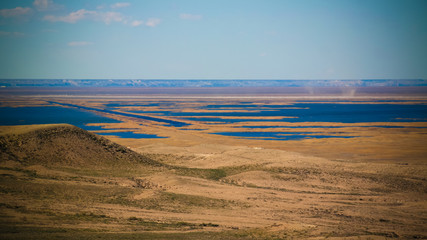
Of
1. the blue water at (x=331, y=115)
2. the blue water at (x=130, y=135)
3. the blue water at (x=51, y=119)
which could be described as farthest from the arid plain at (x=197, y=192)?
the blue water at (x=331, y=115)

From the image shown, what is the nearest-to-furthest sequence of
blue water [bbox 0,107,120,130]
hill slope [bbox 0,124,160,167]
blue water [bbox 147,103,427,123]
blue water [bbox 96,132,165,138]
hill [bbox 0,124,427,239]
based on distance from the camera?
hill [bbox 0,124,427,239]
hill slope [bbox 0,124,160,167]
blue water [bbox 96,132,165,138]
blue water [bbox 0,107,120,130]
blue water [bbox 147,103,427,123]

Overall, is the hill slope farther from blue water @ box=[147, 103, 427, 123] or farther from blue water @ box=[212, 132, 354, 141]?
blue water @ box=[147, 103, 427, 123]

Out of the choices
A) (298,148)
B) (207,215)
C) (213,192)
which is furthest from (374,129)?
(207,215)

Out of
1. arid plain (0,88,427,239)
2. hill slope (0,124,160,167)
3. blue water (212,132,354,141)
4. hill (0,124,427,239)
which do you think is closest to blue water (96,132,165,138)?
blue water (212,132,354,141)

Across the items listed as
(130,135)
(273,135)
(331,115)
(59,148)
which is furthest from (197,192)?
(331,115)

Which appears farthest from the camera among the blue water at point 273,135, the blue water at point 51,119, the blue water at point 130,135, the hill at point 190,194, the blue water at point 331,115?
the blue water at point 331,115

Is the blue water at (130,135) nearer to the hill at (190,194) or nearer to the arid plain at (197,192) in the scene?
the arid plain at (197,192)

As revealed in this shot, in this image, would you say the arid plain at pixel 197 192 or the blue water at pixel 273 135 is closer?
the arid plain at pixel 197 192

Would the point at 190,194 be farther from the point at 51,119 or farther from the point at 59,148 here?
the point at 51,119

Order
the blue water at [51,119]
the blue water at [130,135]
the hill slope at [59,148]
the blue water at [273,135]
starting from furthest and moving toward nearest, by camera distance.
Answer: the blue water at [51,119]
the blue water at [130,135]
the blue water at [273,135]
the hill slope at [59,148]

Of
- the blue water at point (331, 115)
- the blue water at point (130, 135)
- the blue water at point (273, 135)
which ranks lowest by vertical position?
the blue water at point (130, 135)
